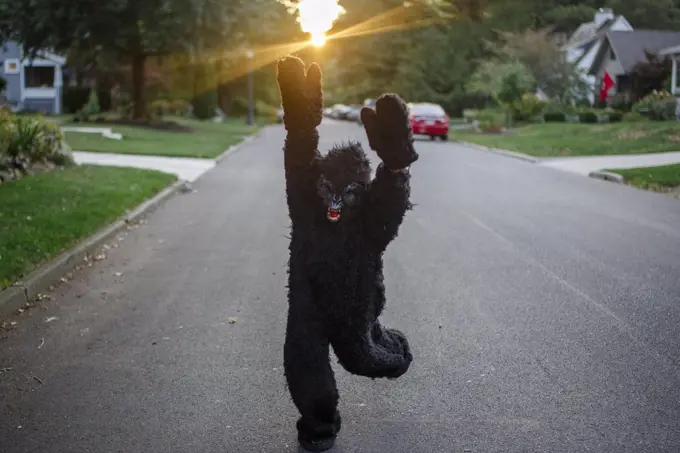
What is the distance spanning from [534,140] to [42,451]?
2890 cm

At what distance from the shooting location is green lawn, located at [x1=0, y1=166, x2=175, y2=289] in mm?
8156

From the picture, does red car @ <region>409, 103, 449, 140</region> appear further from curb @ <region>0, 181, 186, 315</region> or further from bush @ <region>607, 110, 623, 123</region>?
curb @ <region>0, 181, 186, 315</region>

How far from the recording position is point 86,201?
11461mm

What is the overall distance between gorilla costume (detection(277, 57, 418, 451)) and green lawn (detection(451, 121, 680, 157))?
72.8 ft

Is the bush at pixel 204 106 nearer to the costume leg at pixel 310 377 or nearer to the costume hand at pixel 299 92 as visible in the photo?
the costume hand at pixel 299 92

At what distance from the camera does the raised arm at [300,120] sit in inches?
159

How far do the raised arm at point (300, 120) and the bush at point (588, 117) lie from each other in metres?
38.4

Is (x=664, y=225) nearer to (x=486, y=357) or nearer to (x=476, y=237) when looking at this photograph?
(x=476, y=237)

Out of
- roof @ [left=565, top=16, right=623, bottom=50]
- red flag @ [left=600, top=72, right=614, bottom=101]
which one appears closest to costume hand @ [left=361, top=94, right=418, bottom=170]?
red flag @ [left=600, top=72, right=614, bottom=101]

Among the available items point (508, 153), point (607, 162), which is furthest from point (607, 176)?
point (508, 153)

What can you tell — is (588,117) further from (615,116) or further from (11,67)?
(11,67)

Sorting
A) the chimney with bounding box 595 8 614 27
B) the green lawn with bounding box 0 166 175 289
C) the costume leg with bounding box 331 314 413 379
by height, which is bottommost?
the green lawn with bounding box 0 166 175 289

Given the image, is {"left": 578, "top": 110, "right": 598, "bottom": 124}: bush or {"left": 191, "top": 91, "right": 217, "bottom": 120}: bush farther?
{"left": 191, "top": 91, "right": 217, "bottom": 120}: bush

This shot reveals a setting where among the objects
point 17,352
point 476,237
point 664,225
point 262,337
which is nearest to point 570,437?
point 262,337
